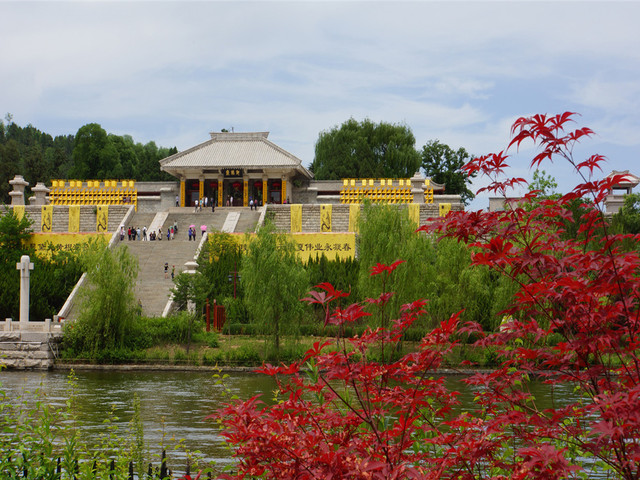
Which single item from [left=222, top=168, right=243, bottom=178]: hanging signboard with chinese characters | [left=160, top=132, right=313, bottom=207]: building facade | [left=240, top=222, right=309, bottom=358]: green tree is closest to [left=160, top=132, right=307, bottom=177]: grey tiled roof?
[left=160, top=132, right=313, bottom=207]: building facade

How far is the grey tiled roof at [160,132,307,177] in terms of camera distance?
42500 mm

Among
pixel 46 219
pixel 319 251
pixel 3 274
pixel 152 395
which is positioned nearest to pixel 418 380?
pixel 152 395

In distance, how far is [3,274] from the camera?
25.3 m

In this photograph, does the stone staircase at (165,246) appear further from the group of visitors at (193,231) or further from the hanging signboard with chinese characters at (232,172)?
the hanging signboard with chinese characters at (232,172)

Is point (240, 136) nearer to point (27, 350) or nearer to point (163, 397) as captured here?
point (27, 350)

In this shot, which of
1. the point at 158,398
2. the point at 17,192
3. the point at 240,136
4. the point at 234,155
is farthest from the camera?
the point at 240,136

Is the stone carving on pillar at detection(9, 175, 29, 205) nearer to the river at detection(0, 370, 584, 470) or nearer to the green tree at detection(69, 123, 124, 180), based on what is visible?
the green tree at detection(69, 123, 124, 180)

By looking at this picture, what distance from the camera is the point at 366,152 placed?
53250 mm

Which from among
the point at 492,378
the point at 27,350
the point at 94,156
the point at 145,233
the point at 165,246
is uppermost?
the point at 94,156

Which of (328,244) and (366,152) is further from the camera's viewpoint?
(366,152)

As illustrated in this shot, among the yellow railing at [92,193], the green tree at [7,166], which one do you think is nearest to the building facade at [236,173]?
the yellow railing at [92,193]

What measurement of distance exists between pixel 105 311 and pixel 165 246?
11.8m

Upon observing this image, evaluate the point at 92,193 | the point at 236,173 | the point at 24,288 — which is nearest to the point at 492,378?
the point at 24,288

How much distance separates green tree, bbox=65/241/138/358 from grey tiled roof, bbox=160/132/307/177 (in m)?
22.3
